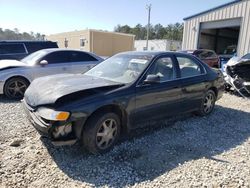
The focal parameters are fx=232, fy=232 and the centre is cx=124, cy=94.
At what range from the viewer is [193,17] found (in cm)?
1825

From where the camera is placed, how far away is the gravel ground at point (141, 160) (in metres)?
2.95

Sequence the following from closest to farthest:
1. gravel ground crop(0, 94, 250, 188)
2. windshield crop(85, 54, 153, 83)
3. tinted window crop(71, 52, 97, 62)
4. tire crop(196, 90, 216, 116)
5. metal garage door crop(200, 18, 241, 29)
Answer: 1. gravel ground crop(0, 94, 250, 188)
2. windshield crop(85, 54, 153, 83)
3. tire crop(196, 90, 216, 116)
4. tinted window crop(71, 52, 97, 62)
5. metal garage door crop(200, 18, 241, 29)

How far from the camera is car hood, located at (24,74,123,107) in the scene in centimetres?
324

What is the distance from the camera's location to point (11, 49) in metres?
9.49

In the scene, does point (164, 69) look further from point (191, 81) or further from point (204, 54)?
point (204, 54)

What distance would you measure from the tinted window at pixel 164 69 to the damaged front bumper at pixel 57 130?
1732 mm

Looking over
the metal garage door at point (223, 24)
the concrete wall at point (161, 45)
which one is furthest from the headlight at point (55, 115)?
the concrete wall at point (161, 45)

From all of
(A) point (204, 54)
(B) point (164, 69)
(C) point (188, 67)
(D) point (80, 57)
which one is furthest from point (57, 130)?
(A) point (204, 54)

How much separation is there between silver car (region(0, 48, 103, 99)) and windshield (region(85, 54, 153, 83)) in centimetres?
302

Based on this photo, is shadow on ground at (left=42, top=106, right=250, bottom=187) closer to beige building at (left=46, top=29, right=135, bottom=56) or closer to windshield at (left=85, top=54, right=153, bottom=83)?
windshield at (left=85, top=54, right=153, bottom=83)

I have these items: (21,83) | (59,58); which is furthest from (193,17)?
(21,83)

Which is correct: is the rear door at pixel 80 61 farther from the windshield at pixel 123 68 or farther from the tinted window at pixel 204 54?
the tinted window at pixel 204 54

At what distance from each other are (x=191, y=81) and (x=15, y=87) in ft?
16.2

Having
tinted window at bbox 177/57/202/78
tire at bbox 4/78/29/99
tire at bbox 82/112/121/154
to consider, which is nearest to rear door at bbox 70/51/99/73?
tire at bbox 4/78/29/99
